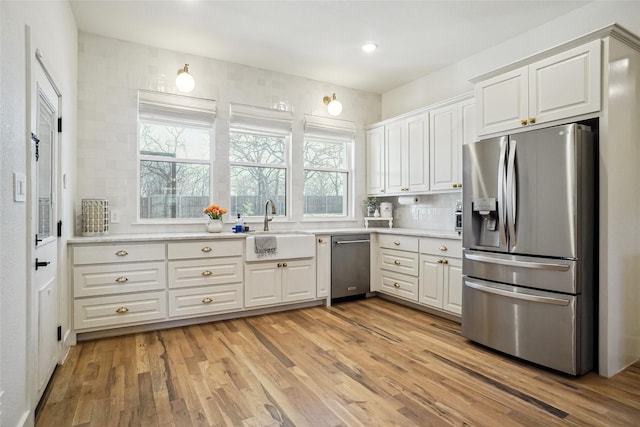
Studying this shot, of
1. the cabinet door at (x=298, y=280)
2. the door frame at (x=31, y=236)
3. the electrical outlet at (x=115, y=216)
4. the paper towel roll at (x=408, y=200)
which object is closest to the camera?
the door frame at (x=31, y=236)

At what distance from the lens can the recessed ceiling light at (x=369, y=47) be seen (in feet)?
12.5

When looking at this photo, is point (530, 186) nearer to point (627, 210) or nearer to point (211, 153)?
point (627, 210)

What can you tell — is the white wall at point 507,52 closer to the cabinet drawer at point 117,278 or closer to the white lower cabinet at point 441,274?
the white lower cabinet at point 441,274

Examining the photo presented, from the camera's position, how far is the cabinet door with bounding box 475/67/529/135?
281 centimetres

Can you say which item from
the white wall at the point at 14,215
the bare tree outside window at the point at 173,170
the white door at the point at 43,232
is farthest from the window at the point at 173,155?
the white wall at the point at 14,215

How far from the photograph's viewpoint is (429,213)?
15.0 ft

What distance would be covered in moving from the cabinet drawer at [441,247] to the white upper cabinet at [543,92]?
112cm

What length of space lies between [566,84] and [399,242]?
2.26 metres

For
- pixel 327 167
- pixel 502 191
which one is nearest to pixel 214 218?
pixel 327 167

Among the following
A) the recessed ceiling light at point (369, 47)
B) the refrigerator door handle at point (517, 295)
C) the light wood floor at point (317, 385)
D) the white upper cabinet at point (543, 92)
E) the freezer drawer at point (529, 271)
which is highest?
the recessed ceiling light at point (369, 47)

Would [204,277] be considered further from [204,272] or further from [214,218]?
[214,218]

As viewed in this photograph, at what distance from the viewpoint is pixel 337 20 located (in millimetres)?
3318

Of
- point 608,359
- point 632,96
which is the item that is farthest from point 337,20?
point 608,359

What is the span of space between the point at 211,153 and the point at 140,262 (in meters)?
1.52
